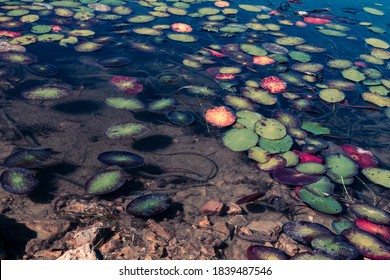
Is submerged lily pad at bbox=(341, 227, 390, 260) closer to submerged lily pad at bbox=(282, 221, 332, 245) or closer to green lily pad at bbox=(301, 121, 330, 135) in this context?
submerged lily pad at bbox=(282, 221, 332, 245)

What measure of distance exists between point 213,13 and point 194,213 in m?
5.10

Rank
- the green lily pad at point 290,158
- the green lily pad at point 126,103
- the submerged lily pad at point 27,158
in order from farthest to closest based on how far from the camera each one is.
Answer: the green lily pad at point 126,103 → the green lily pad at point 290,158 → the submerged lily pad at point 27,158

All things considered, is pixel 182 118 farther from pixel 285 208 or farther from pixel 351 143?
pixel 351 143

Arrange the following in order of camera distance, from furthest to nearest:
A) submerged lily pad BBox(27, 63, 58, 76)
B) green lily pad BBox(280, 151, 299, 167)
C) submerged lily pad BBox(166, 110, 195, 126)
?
submerged lily pad BBox(27, 63, 58, 76)
submerged lily pad BBox(166, 110, 195, 126)
green lily pad BBox(280, 151, 299, 167)

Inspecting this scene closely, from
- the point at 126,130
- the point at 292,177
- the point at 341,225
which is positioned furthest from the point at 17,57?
the point at 341,225

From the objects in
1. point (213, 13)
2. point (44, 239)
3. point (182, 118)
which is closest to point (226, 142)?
point (182, 118)

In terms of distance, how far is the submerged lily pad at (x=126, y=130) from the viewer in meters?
4.01

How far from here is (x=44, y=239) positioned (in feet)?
9.31

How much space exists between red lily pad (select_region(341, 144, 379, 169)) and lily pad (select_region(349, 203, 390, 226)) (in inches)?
27.4

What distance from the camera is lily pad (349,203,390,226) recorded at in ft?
11.0

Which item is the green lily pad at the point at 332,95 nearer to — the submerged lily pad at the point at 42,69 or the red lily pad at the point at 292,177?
the red lily pad at the point at 292,177

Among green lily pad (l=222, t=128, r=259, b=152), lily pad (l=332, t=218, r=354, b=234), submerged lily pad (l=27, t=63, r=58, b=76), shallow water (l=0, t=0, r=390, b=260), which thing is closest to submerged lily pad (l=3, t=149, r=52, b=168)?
shallow water (l=0, t=0, r=390, b=260)

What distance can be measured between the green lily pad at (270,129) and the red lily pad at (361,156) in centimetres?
73

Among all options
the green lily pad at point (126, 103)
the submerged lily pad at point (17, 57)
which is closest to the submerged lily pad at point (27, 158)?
the green lily pad at point (126, 103)
